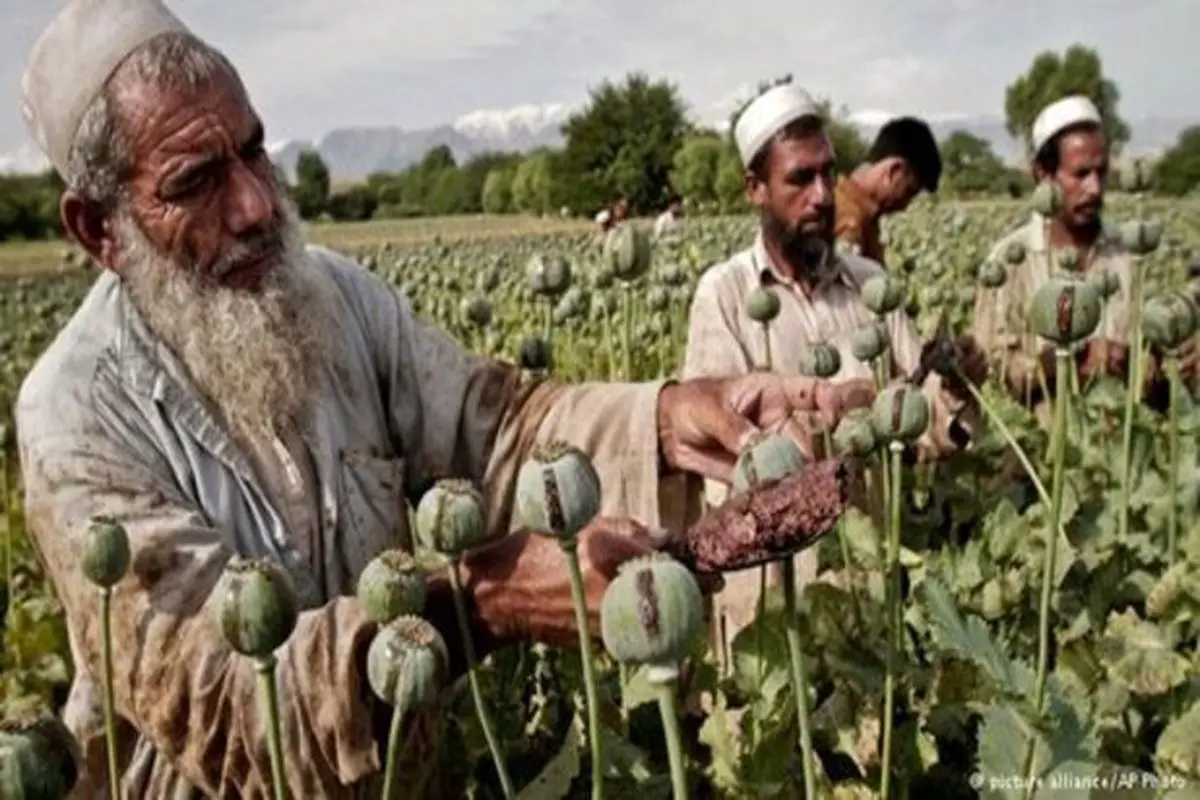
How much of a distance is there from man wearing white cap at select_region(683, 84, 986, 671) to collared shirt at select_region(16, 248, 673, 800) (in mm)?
1152

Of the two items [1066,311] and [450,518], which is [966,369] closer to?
[1066,311]

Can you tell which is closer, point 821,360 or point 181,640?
point 181,640

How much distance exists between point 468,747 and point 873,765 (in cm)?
64

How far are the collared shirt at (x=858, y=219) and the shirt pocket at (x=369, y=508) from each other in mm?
3215

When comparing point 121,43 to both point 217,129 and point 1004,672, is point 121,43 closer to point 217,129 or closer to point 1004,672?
point 217,129

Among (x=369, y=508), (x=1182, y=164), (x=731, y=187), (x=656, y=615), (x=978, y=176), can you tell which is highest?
(x=656, y=615)

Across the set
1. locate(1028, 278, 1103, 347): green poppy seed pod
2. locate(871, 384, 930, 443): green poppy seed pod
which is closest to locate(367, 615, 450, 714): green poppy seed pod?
locate(871, 384, 930, 443): green poppy seed pod

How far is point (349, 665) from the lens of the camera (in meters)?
1.85

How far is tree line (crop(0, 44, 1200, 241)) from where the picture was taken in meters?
38.0

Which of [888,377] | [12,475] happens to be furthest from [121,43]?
[12,475]

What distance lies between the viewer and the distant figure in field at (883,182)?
5.49 meters

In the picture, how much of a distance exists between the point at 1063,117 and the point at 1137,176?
98cm

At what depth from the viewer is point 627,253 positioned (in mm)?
3334

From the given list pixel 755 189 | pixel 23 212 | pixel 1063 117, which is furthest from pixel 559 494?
pixel 23 212
